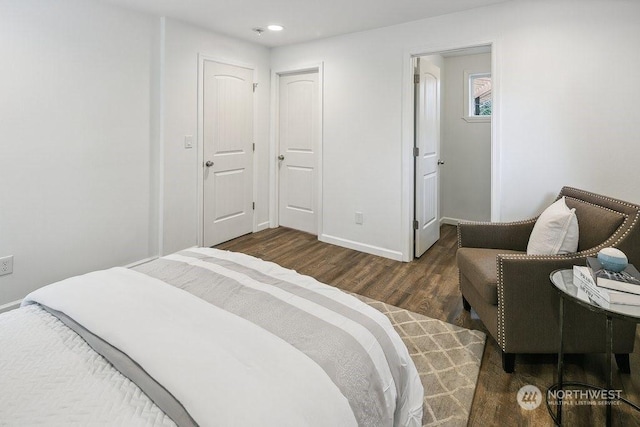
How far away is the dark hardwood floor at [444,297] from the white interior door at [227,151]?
11.1 inches

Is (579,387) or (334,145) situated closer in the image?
(579,387)

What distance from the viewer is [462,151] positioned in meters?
5.04

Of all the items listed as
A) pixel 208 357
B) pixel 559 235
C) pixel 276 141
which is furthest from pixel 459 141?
pixel 208 357

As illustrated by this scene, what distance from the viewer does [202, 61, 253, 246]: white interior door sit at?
3.91 meters

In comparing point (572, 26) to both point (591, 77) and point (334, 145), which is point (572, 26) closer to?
point (591, 77)

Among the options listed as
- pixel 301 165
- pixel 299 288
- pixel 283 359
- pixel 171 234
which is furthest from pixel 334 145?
pixel 283 359

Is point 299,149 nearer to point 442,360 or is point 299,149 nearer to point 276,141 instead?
point 276,141

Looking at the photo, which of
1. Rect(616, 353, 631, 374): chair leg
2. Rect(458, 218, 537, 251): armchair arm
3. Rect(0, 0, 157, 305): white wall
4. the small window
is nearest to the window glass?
the small window

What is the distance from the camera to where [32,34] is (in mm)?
2559

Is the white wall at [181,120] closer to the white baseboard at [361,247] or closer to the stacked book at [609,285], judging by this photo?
the white baseboard at [361,247]

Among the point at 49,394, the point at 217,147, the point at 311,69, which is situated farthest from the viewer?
the point at 311,69

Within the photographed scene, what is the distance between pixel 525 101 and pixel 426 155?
1.12 meters

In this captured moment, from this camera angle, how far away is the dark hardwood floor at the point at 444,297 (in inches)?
64.5

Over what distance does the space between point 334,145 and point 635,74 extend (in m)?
2.61
